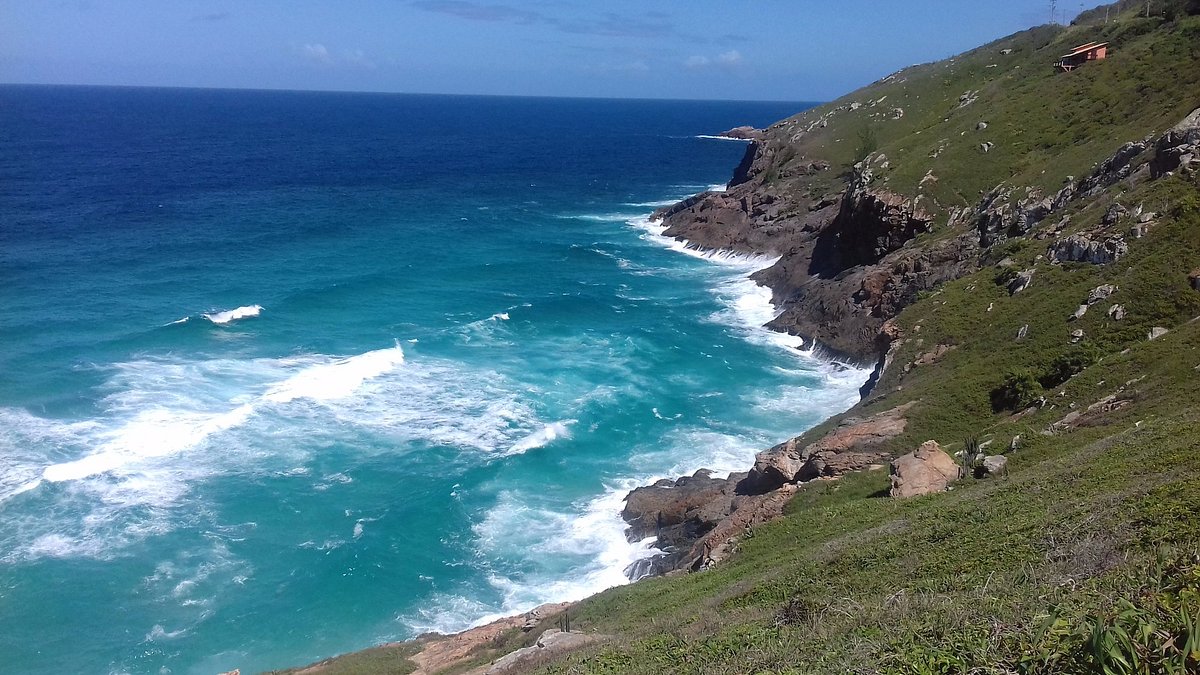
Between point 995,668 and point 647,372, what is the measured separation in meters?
45.0

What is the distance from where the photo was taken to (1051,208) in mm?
45219

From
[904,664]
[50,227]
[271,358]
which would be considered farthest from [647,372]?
[50,227]

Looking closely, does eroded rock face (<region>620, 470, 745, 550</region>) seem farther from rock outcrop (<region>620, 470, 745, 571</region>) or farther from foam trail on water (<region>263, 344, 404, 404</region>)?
foam trail on water (<region>263, 344, 404, 404</region>)

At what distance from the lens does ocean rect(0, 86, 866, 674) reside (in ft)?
105

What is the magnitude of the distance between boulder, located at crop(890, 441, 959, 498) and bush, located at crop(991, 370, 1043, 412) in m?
6.42

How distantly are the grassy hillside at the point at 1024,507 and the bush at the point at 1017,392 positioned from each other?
138 mm

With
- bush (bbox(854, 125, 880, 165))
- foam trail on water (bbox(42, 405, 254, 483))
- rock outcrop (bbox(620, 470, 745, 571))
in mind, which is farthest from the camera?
bush (bbox(854, 125, 880, 165))

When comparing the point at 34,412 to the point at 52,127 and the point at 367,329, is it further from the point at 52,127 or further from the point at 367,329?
the point at 52,127

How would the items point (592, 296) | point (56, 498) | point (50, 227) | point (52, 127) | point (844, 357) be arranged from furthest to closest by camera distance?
point (52, 127)
point (50, 227)
point (592, 296)
point (844, 357)
point (56, 498)

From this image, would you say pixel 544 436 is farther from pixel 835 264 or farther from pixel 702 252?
pixel 702 252

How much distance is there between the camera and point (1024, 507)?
17141 mm

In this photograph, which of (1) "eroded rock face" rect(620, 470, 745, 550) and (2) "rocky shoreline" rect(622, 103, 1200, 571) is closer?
(2) "rocky shoreline" rect(622, 103, 1200, 571)

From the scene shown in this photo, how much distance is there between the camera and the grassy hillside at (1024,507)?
32.9 ft

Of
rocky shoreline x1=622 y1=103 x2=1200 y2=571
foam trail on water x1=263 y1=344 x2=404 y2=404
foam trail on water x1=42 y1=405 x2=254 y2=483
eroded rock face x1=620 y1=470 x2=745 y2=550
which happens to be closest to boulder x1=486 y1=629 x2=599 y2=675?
rocky shoreline x1=622 y1=103 x2=1200 y2=571
